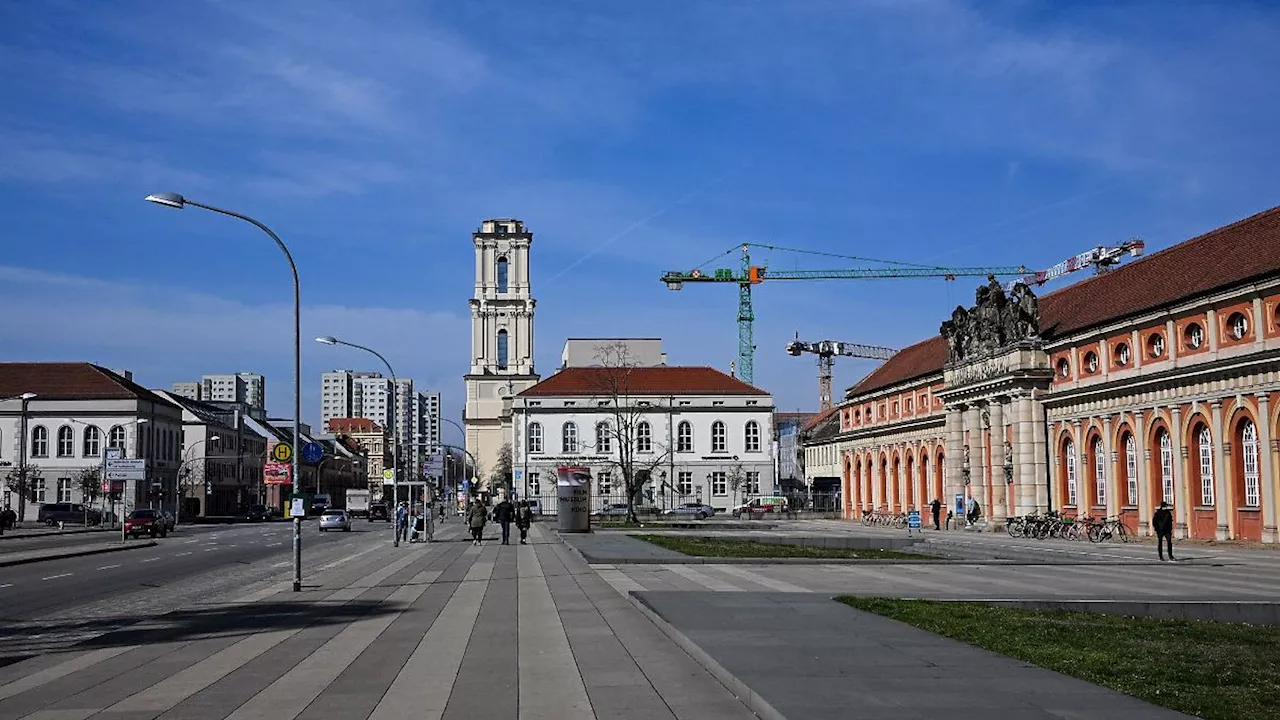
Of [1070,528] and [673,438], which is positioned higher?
[673,438]

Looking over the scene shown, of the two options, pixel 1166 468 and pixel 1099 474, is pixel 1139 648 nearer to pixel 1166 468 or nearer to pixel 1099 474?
pixel 1166 468

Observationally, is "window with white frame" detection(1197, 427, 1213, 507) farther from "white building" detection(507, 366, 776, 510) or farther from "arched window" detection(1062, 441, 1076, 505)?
"white building" detection(507, 366, 776, 510)

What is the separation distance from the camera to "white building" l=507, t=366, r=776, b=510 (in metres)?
108

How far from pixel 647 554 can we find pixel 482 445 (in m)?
100

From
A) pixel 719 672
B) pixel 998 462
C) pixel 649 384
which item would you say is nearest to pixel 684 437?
pixel 649 384

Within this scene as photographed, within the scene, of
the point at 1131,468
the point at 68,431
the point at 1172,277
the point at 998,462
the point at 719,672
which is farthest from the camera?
the point at 68,431

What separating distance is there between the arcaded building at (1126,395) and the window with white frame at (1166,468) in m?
0.08

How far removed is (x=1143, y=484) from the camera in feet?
157

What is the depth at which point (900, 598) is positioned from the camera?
63.1 feet

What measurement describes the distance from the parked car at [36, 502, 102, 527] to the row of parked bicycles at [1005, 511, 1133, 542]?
58.1 m

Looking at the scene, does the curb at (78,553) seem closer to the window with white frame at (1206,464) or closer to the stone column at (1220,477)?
the stone column at (1220,477)

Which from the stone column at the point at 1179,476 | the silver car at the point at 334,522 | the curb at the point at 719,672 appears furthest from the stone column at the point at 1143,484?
the silver car at the point at 334,522

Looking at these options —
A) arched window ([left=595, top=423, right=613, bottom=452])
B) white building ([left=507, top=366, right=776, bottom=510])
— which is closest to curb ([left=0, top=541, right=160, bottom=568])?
white building ([left=507, top=366, right=776, bottom=510])

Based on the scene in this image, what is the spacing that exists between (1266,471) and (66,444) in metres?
86.7
